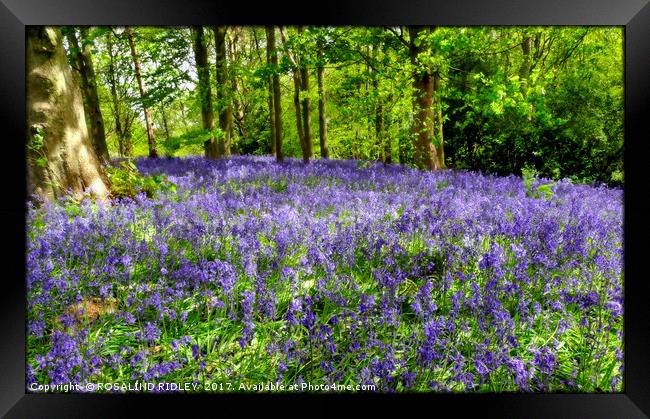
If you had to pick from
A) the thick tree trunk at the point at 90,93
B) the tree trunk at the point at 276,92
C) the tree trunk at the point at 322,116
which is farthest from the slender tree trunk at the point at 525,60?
the thick tree trunk at the point at 90,93

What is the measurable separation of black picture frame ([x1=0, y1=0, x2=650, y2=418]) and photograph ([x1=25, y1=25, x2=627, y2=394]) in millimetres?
62

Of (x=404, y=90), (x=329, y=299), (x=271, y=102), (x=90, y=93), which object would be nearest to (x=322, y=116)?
(x=271, y=102)

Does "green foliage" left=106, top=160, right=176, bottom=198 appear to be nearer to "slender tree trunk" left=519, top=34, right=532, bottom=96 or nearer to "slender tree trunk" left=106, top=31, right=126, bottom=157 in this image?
"slender tree trunk" left=106, top=31, right=126, bottom=157

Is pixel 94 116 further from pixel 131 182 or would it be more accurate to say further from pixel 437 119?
pixel 437 119

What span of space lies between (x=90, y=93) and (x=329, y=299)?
202 inches

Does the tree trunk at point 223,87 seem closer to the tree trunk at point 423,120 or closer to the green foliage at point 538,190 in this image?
the tree trunk at point 423,120

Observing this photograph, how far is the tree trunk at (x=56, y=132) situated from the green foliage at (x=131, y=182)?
0.11 m

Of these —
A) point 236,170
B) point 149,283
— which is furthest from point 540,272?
point 236,170

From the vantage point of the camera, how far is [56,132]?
386cm

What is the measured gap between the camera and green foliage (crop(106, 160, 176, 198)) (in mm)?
4258

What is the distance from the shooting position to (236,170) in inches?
227

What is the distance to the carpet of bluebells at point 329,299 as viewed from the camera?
2082 mm

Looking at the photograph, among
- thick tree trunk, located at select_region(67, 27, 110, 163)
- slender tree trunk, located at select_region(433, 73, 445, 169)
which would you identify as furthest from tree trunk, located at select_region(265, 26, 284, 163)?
slender tree trunk, located at select_region(433, 73, 445, 169)
